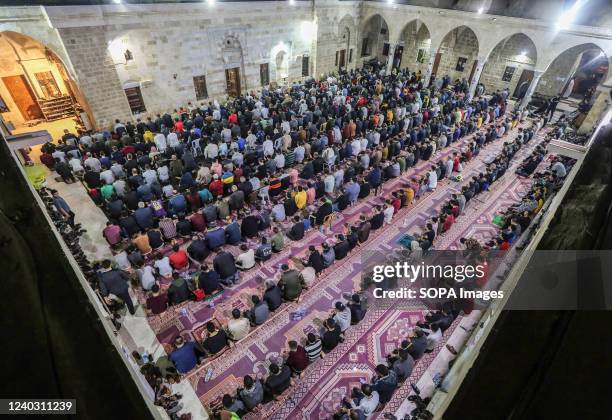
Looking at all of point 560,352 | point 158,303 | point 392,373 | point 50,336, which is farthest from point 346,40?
point 50,336

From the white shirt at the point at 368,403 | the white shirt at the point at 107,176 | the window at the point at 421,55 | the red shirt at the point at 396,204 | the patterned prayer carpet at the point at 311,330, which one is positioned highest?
the window at the point at 421,55

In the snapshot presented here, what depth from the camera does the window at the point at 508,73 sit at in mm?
22911

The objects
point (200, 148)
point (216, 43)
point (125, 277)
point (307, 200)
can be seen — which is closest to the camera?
point (125, 277)

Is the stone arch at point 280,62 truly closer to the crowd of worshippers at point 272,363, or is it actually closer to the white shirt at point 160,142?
the white shirt at point 160,142

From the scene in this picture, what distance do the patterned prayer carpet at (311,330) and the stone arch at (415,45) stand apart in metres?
21.7

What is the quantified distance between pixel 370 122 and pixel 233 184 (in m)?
8.36

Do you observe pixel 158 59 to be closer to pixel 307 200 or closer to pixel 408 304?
pixel 307 200

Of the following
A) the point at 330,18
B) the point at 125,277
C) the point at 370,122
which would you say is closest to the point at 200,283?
the point at 125,277

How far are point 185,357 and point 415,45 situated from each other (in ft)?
97.0

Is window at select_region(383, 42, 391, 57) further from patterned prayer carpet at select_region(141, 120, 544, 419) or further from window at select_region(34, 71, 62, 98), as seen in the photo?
window at select_region(34, 71, 62, 98)

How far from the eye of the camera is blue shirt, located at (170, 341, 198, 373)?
618 centimetres

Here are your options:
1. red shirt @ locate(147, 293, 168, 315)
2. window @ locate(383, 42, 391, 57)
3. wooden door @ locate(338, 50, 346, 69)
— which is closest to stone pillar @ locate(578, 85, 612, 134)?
window @ locate(383, 42, 391, 57)

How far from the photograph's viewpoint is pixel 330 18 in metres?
23.6

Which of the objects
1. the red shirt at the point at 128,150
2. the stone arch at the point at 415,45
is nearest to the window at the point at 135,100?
the red shirt at the point at 128,150
